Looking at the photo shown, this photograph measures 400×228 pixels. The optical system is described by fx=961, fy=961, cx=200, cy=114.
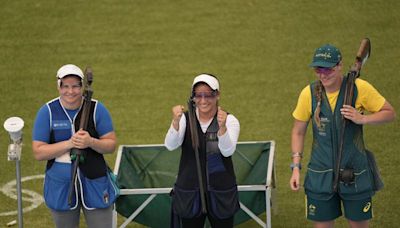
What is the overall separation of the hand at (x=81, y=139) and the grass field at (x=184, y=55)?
3.37 metres

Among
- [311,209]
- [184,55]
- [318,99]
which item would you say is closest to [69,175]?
[311,209]

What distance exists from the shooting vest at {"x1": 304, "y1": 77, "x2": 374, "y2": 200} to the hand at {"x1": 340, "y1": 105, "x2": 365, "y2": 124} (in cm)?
14

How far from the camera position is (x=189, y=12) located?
1584 centimetres

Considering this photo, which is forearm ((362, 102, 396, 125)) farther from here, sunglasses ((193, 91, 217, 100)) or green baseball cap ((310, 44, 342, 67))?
sunglasses ((193, 91, 217, 100))

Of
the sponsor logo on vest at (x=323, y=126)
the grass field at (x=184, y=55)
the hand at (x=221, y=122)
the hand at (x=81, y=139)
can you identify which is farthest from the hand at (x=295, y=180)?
the grass field at (x=184, y=55)

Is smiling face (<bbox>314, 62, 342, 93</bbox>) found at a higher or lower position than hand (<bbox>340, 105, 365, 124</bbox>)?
higher

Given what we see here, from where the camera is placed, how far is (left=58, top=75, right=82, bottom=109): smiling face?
8.38 metres

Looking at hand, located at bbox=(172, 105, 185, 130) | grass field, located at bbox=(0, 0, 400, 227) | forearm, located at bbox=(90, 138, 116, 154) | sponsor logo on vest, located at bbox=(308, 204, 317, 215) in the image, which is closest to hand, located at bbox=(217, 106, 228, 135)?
hand, located at bbox=(172, 105, 185, 130)

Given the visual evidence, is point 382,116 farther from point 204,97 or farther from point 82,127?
point 82,127

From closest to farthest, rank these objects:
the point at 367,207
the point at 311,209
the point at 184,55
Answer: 1. the point at 367,207
2. the point at 311,209
3. the point at 184,55

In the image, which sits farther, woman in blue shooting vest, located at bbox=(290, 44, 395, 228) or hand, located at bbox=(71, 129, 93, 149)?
woman in blue shooting vest, located at bbox=(290, 44, 395, 228)

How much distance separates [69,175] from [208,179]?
1235mm

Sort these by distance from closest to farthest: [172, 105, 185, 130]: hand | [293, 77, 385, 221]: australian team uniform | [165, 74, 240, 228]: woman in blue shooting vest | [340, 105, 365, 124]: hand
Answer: [340, 105, 365, 124]: hand → [172, 105, 185, 130]: hand → [293, 77, 385, 221]: australian team uniform → [165, 74, 240, 228]: woman in blue shooting vest

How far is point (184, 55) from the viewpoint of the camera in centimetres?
1473
